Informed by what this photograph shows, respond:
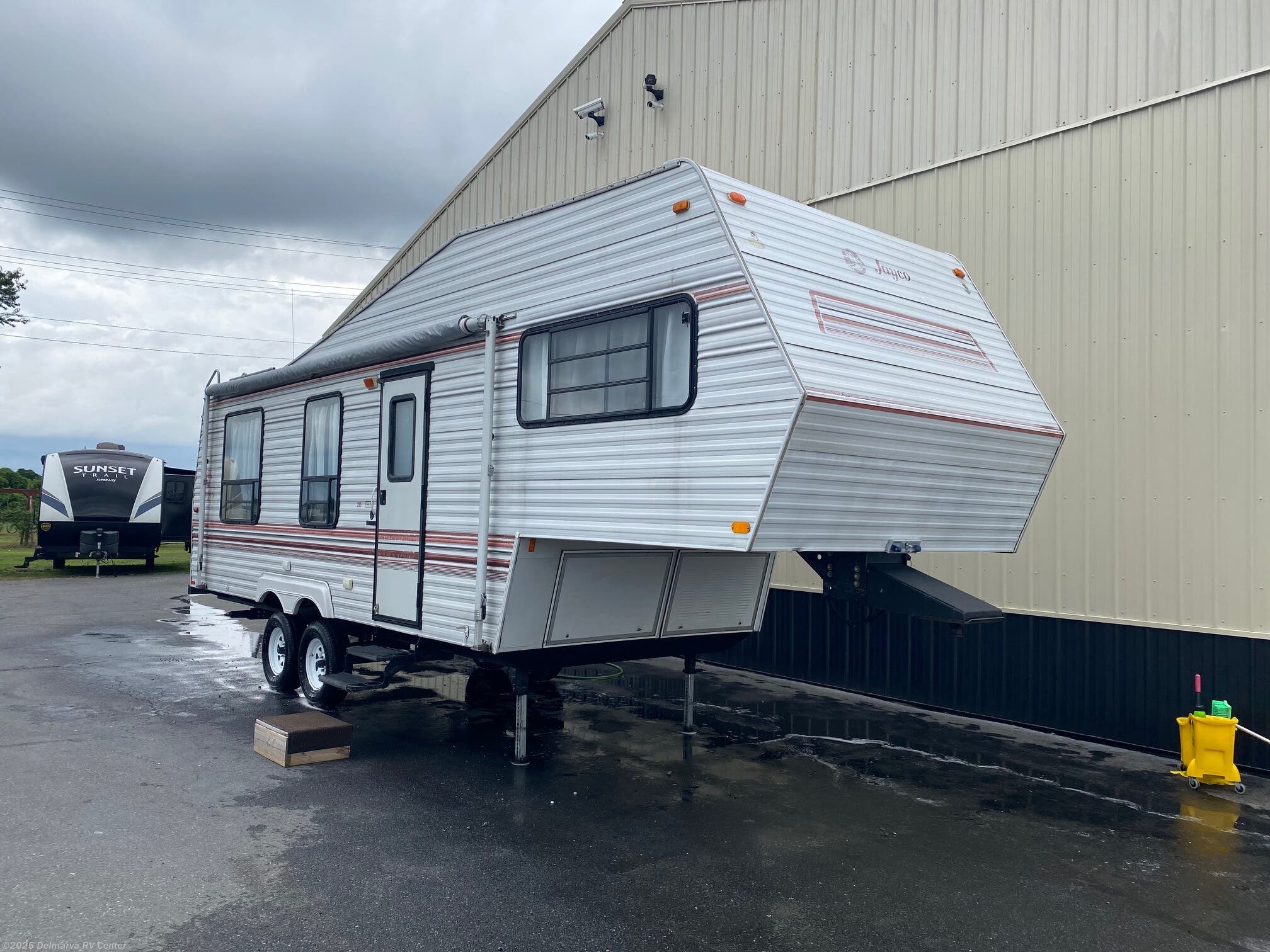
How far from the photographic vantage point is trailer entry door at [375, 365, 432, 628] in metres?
7.50

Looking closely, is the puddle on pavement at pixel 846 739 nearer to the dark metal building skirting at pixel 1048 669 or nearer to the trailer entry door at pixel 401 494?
the dark metal building skirting at pixel 1048 669

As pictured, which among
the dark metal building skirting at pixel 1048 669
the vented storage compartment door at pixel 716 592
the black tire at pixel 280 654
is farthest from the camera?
the black tire at pixel 280 654

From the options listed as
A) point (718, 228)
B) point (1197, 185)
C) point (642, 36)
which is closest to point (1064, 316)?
point (1197, 185)

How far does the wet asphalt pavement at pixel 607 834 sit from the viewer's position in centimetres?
449

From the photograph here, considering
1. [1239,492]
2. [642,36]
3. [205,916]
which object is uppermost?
[642,36]

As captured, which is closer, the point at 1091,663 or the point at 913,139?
the point at 1091,663

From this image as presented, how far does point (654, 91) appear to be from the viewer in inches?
486

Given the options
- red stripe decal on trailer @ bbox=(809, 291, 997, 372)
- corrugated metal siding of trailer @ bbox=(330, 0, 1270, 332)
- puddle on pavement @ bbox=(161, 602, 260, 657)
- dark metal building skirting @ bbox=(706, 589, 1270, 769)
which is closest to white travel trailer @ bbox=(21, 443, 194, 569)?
puddle on pavement @ bbox=(161, 602, 260, 657)

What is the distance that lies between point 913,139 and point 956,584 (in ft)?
14.8

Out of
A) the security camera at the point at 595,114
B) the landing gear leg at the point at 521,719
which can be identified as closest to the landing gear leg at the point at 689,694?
the landing gear leg at the point at 521,719

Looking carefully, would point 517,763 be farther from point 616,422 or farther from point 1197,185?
point 1197,185

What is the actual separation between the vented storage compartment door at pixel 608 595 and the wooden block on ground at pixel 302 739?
1.86m

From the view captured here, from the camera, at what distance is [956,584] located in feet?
29.9

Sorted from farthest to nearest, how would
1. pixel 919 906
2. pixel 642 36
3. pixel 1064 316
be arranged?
pixel 642 36 < pixel 1064 316 < pixel 919 906
